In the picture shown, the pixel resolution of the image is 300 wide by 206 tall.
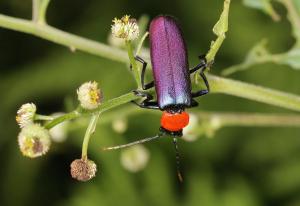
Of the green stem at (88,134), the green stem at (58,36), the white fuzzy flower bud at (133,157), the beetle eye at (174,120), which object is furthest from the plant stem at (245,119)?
the green stem at (88,134)

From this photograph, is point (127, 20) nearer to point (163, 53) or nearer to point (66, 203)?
point (163, 53)

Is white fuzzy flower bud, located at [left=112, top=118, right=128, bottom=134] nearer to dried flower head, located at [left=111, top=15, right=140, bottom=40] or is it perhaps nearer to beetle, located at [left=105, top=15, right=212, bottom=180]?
beetle, located at [left=105, top=15, right=212, bottom=180]

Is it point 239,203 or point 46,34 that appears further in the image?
point 239,203

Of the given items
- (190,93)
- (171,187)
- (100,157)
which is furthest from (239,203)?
(190,93)

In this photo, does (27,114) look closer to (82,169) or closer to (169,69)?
(82,169)

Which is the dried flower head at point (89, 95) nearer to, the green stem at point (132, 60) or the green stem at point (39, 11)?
the green stem at point (132, 60)
